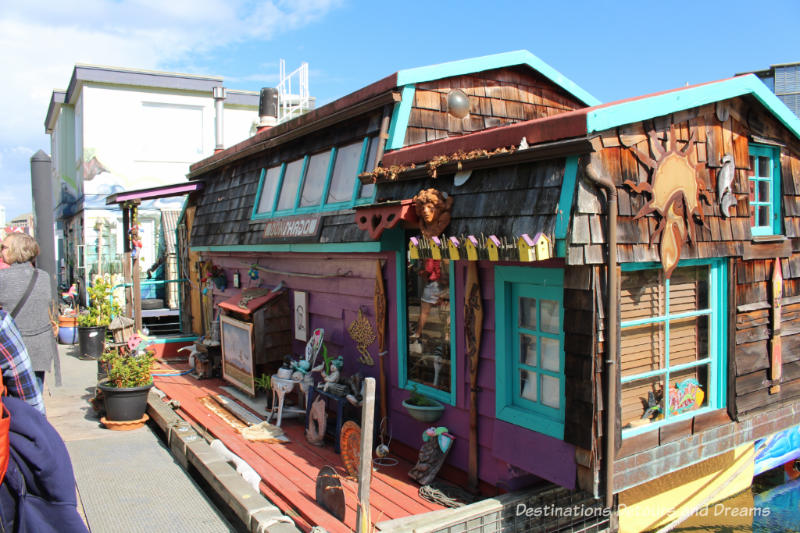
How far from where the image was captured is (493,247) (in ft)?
13.6

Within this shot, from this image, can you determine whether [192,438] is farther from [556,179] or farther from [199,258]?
[199,258]

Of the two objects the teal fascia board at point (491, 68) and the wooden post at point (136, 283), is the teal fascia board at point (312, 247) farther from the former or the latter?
the teal fascia board at point (491, 68)

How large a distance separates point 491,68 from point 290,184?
10.2 feet

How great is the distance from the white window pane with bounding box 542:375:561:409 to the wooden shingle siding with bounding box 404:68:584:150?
2.73 metres

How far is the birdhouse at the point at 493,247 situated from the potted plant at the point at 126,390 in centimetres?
522

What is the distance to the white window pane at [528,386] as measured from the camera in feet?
14.8

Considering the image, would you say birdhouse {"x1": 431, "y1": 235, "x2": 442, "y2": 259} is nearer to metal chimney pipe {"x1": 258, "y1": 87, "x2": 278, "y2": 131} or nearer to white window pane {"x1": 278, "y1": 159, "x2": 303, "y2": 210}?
white window pane {"x1": 278, "y1": 159, "x2": 303, "y2": 210}

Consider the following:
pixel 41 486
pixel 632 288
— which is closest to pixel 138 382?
pixel 41 486

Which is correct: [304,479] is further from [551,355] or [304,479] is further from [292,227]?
[292,227]

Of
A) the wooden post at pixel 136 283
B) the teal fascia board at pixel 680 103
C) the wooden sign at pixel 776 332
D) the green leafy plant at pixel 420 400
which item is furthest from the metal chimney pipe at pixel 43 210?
the wooden sign at pixel 776 332

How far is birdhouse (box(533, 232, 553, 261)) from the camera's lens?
380 centimetres

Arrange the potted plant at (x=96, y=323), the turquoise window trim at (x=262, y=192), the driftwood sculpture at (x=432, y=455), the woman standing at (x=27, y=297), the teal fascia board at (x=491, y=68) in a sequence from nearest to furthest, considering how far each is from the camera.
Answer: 1. the woman standing at (x=27, y=297)
2. the driftwood sculpture at (x=432, y=455)
3. the teal fascia board at (x=491, y=68)
4. the turquoise window trim at (x=262, y=192)
5. the potted plant at (x=96, y=323)

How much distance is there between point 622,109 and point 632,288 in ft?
4.27

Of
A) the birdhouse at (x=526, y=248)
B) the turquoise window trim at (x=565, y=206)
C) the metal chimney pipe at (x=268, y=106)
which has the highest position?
the metal chimney pipe at (x=268, y=106)
